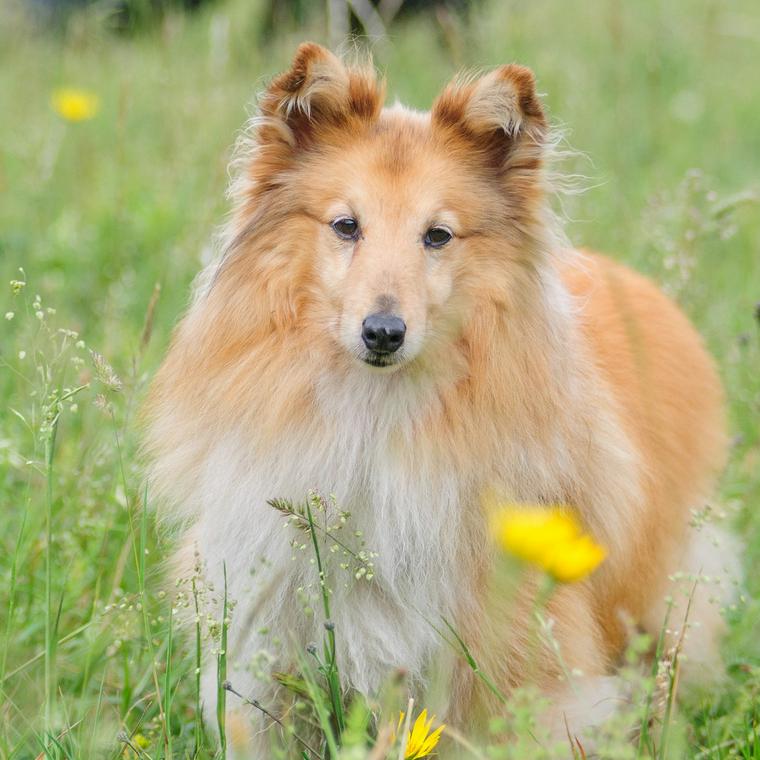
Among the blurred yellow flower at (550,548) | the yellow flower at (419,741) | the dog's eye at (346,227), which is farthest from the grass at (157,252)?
the dog's eye at (346,227)

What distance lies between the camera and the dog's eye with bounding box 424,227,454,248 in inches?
121

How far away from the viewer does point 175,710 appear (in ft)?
11.0

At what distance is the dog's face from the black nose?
3 cm

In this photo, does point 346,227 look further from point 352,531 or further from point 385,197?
point 352,531

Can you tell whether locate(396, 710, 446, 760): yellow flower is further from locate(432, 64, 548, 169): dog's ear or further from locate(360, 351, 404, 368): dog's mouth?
locate(432, 64, 548, 169): dog's ear

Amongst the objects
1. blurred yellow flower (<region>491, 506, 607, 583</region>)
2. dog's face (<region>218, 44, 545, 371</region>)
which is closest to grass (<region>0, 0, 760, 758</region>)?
blurred yellow flower (<region>491, 506, 607, 583</region>)

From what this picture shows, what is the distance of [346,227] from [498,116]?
56cm

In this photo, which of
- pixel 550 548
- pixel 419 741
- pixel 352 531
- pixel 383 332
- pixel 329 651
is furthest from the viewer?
pixel 352 531

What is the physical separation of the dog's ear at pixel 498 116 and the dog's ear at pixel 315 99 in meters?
0.23

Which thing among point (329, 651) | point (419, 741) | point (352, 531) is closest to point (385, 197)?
point (352, 531)

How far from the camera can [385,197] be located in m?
3.03

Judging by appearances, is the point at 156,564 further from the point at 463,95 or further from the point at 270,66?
the point at 270,66

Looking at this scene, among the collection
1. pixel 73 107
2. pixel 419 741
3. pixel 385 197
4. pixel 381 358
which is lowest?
pixel 419 741

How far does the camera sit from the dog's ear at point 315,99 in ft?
10.1
